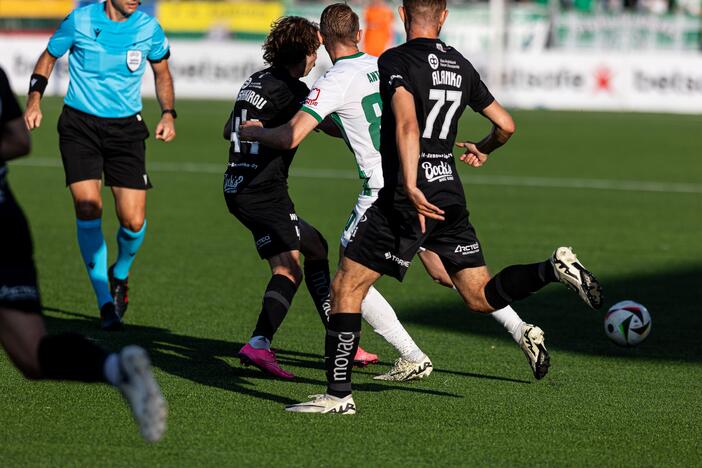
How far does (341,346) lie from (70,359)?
1778 millimetres

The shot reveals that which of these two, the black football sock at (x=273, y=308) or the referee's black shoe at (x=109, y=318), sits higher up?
the black football sock at (x=273, y=308)

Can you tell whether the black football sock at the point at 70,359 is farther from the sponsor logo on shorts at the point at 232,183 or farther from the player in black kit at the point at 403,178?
the sponsor logo on shorts at the point at 232,183

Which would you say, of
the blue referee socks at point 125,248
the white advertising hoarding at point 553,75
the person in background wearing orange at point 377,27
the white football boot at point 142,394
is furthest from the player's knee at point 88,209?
the white advertising hoarding at point 553,75

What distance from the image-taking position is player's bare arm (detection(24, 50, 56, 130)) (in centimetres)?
835

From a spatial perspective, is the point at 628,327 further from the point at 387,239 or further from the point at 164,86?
the point at 164,86

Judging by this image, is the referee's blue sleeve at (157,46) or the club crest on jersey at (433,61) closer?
the club crest on jersey at (433,61)

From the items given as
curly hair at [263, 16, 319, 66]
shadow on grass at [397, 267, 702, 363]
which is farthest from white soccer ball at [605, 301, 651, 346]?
curly hair at [263, 16, 319, 66]

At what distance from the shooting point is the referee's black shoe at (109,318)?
28.5 feet

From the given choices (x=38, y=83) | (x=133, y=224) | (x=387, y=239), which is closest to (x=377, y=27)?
(x=133, y=224)

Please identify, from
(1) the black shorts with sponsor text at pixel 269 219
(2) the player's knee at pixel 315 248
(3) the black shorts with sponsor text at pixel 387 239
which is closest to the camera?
(3) the black shorts with sponsor text at pixel 387 239

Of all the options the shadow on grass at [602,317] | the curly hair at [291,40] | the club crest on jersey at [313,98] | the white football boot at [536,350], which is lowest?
the shadow on grass at [602,317]

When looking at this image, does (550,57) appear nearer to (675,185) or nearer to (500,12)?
(500,12)

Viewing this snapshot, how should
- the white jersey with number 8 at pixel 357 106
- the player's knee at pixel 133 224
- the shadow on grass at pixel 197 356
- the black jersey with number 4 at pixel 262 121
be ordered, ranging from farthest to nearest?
the player's knee at pixel 133 224 < the black jersey with number 4 at pixel 262 121 < the shadow on grass at pixel 197 356 < the white jersey with number 8 at pixel 357 106

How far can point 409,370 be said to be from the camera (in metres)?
7.36
